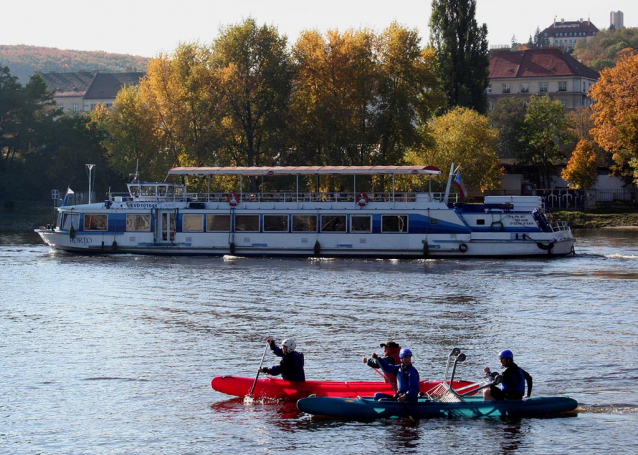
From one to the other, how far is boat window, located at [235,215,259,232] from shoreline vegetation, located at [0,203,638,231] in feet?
109

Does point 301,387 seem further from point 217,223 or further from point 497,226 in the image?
point 217,223

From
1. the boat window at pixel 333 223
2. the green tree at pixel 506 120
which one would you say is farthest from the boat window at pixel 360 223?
the green tree at pixel 506 120

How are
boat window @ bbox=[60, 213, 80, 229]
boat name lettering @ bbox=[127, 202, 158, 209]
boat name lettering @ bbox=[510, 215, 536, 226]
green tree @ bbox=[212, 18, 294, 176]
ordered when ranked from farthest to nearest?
green tree @ bbox=[212, 18, 294, 176]
boat window @ bbox=[60, 213, 80, 229]
boat name lettering @ bbox=[127, 202, 158, 209]
boat name lettering @ bbox=[510, 215, 536, 226]

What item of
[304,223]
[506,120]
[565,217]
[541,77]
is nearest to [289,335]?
[304,223]

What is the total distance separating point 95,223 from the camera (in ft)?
204

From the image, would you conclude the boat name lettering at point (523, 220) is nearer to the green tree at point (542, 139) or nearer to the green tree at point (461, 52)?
the green tree at point (461, 52)

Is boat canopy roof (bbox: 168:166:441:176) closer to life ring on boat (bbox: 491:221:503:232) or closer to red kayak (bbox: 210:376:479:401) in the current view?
life ring on boat (bbox: 491:221:503:232)

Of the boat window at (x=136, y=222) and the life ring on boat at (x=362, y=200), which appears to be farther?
the boat window at (x=136, y=222)

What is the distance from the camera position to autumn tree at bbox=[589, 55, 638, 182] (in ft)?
295

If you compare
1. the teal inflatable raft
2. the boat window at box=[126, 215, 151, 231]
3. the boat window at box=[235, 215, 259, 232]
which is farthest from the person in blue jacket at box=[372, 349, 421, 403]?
the boat window at box=[126, 215, 151, 231]

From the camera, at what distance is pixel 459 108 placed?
301 feet

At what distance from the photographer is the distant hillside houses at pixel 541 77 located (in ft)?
502

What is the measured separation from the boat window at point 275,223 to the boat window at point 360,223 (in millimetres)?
4679

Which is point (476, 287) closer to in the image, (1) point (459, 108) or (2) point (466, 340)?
(2) point (466, 340)
